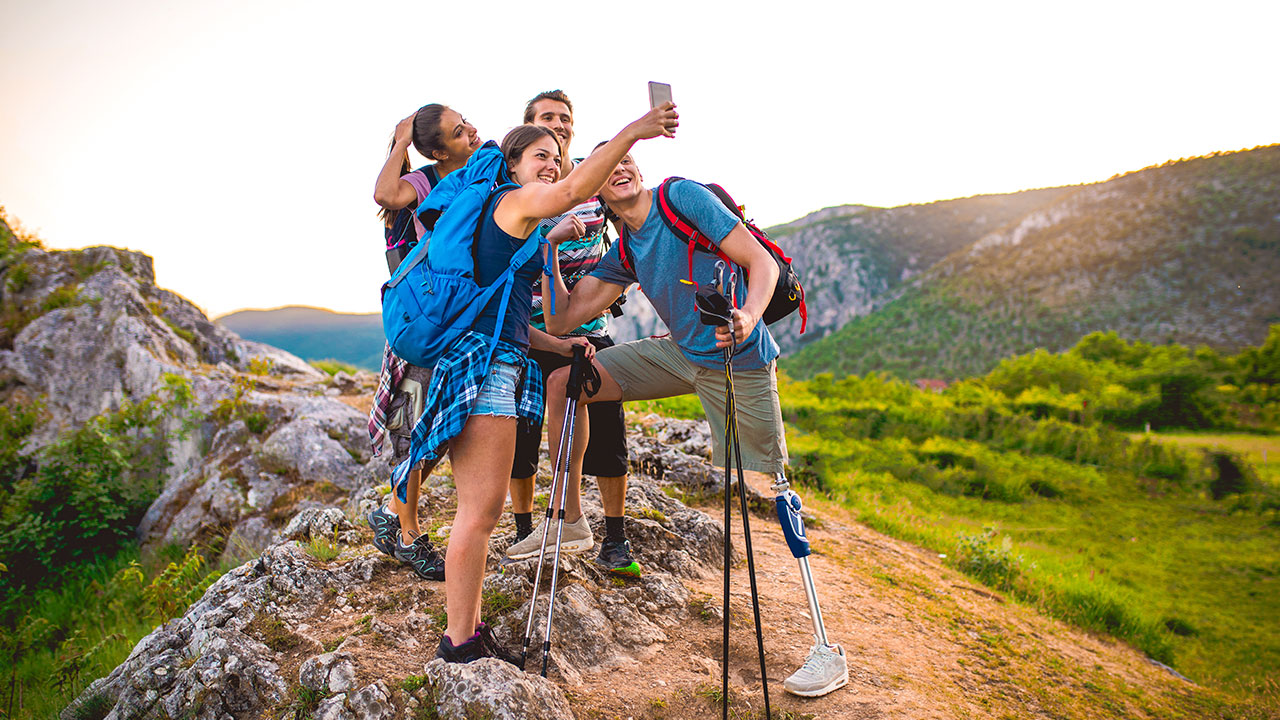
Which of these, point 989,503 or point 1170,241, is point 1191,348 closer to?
point 1170,241

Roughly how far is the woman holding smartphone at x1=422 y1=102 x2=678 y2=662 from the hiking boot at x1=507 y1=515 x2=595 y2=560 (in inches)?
47.5

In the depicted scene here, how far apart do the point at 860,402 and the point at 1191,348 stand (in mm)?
38968

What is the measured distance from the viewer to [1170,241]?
60312 mm

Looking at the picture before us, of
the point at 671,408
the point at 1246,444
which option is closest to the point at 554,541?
the point at 671,408

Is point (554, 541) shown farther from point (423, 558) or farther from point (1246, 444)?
point (1246, 444)

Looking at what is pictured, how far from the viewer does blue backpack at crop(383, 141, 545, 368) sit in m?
2.61

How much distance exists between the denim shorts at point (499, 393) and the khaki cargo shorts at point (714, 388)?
1.01 metres

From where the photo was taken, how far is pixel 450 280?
261 cm

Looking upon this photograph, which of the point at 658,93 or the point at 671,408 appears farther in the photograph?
the point at 671,408

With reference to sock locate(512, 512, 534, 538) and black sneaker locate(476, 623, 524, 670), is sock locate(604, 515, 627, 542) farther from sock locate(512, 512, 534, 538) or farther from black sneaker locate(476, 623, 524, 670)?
black sneaker locate(476, 623, 524, 670)

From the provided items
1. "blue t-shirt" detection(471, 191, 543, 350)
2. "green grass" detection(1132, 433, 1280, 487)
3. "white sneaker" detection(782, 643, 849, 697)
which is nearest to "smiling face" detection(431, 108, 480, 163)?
"blue t-shirt" detection(471, 191, 543, 350)

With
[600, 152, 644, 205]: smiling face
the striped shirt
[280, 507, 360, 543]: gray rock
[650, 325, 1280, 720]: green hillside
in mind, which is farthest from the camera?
[650, 325, 1280, 720]: green hillside

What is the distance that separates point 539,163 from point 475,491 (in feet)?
4.74

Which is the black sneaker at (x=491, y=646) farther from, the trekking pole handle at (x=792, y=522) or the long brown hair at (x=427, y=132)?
the long brown hair at (x=427, y=132)
